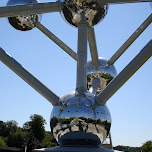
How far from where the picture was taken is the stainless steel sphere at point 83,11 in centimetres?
509

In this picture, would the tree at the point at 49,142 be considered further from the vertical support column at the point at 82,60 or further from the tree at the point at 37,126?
the vertical support column at the point at 82,60

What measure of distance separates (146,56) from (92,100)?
4.24ft

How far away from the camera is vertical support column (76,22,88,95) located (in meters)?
4.95

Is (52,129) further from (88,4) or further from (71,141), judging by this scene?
(88,4)

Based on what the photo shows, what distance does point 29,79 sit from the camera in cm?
466

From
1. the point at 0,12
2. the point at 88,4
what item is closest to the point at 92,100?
the point at 88,4

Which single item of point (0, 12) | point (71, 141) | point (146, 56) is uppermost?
point (0, 12)

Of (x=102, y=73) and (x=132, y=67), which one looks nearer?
(x=132, y=67)

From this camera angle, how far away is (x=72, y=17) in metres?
5.35

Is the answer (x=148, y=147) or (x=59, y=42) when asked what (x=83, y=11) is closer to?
(x=59, y=42)

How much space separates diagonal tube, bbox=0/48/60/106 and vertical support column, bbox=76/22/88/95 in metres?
0.54

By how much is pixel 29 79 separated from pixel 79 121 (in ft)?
4.09

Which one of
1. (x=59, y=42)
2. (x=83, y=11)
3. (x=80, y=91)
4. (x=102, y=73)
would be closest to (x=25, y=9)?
(x=83, y=11)

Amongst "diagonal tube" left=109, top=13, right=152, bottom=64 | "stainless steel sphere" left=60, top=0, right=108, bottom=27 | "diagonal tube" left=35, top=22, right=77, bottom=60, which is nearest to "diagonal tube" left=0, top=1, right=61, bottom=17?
"stainless steel sphere" left=60, top=0, right=108, bottom=27
